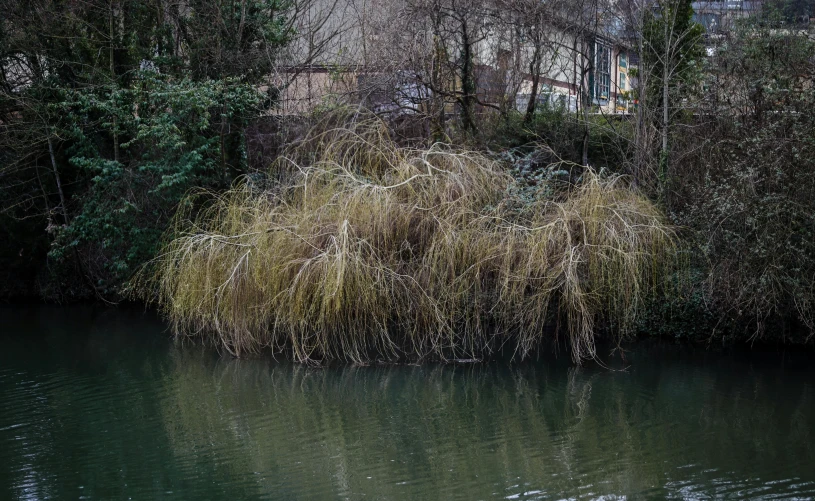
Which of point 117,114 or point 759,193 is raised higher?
point 117,114

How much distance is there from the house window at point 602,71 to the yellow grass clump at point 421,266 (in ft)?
20.2

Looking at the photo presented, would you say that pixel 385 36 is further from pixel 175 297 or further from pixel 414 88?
pixel 175 297

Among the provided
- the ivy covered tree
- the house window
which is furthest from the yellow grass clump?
the house window

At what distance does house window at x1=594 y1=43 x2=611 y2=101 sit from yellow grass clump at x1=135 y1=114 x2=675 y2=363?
6.16 metres

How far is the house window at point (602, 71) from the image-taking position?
1688 centimetres

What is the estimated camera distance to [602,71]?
677 inches

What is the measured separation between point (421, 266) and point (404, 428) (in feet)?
8.71

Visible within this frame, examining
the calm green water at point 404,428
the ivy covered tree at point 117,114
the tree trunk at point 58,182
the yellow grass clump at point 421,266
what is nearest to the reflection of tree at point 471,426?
the calm green water at point 404,428

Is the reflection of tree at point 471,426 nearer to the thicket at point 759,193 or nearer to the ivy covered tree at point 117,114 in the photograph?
the thicket at point 759,193

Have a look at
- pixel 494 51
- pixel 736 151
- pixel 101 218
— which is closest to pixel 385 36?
pixel 494 51

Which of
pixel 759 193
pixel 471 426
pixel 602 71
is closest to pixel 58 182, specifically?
pixel 471 426

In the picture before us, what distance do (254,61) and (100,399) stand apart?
775 cm

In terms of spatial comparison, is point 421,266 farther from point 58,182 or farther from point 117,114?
point 58,182

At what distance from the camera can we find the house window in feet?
55.4
